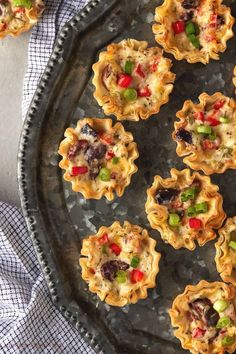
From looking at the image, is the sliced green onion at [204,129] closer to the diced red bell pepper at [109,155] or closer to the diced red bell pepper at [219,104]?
the diced red bell pepper at [219,104]

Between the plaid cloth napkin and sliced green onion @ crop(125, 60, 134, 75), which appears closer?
sliced green onion @ crop(125, 60, 134, 75)

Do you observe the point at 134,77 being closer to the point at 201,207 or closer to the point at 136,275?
the point at 201,207

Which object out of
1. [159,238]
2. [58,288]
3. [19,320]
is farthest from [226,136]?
[19,320]

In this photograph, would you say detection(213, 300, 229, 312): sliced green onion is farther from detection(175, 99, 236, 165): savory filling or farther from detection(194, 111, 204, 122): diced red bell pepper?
detection(194, 111, 204, 122): diced red bell pepper

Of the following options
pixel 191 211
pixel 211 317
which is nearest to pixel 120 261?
pixel 191 211

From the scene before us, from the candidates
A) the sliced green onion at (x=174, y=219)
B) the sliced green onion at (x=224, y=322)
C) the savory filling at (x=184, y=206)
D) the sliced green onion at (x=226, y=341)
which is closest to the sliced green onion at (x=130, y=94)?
the savory filling at (x=184, y=206)

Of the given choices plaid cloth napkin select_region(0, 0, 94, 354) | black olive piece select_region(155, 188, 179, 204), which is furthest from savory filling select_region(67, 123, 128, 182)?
plaid cloth napkin select_region(0, 0, 94, 354)
